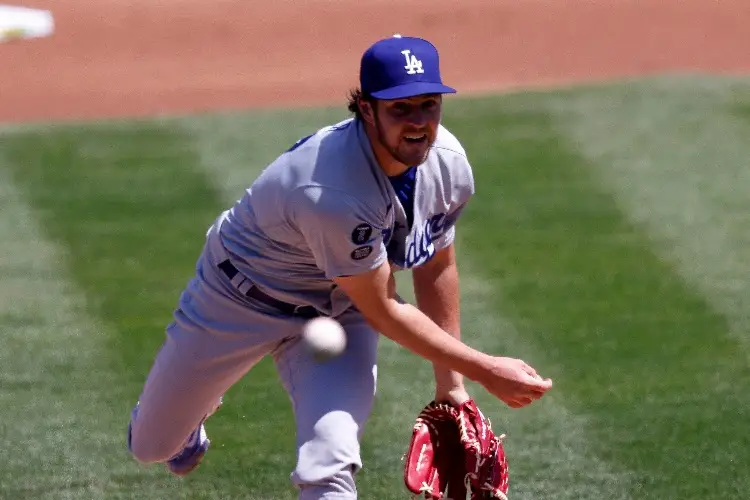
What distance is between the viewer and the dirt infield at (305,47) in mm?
11961

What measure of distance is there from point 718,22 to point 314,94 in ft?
14.4

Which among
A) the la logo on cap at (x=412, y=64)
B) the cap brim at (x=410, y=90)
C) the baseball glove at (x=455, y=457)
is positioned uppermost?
the la logo on cap at (x=412, y=64)

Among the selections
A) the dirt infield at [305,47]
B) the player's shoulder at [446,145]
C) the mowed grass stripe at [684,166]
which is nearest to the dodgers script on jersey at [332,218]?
the player's shoulder at [446,145]

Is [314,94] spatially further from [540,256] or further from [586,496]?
[586,496]

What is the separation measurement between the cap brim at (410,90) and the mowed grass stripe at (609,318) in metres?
2.07

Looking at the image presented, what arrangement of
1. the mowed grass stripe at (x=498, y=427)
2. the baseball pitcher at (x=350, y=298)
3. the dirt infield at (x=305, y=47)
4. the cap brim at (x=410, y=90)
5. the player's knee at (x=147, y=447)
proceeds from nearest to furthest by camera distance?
1. the cap brim at (x=410, y=90)
2. the baseball pitcher at (x=350, y=298)
3. the player's knee at (x=147, y=447)
4. the mowed grass stripe at (x=498, y=427)
5. the dirt infield at (x=305, y=47)

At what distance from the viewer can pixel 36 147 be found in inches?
392

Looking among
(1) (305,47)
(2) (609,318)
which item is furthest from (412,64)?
(1) (305,47)

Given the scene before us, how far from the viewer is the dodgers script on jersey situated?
14.7 ft

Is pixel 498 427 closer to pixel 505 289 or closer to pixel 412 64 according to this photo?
pixel 505 289

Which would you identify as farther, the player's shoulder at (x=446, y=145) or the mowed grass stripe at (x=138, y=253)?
the mowed grass stripe at (x=138, y=253)

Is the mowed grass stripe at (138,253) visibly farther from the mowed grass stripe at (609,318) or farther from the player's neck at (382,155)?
the player's neck at (382,155)

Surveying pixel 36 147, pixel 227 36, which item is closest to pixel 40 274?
pixel 36 147

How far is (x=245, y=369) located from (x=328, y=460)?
787mm
